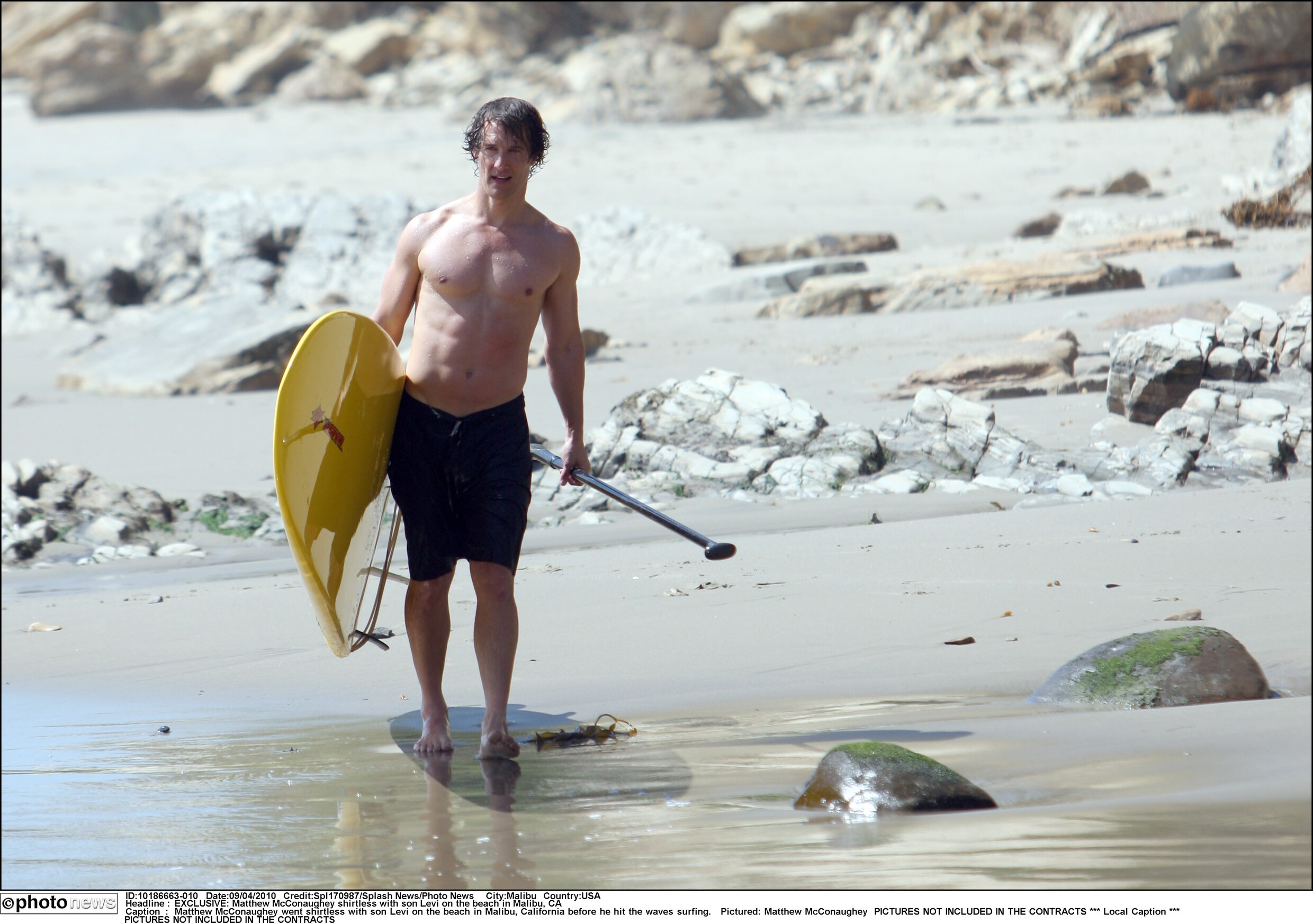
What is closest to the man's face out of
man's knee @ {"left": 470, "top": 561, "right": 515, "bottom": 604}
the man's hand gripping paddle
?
the man's hand gripping paddle

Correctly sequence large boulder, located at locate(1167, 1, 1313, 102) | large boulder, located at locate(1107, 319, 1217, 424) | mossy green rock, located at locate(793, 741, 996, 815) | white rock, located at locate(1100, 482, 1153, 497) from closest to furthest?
mossy green rock, located at locate(793, 741, 996, 815) → white rock, located at locate(1100, 482, 1153, 497) → large boulder, located at locate(1107, 319, 1217, 424) → large boulder, located at locate(1167, 1, 1313, 102)

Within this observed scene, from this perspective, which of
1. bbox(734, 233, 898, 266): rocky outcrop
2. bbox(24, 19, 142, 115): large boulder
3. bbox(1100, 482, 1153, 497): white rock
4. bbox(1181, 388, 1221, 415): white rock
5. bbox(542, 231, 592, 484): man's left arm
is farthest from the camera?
bbox(24, 19, 142, 115): large boulder

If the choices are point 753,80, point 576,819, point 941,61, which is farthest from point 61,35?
point 576,819

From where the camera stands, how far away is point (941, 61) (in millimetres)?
25703

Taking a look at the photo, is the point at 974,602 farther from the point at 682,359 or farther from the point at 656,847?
the point at 682,359

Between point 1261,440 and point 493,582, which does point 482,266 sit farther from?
point 1261,440

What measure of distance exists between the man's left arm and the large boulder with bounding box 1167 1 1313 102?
18.3 m

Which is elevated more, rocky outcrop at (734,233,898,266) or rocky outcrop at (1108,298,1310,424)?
rocky outcrop at (734,233,898,266)

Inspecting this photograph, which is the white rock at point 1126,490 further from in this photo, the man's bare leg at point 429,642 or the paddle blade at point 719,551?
the man's bare leg at point 429,642

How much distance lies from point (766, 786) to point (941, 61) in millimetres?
24372

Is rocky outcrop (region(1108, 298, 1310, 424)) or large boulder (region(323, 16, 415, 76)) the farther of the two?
large boulder (region(323, 16, 415, 76))

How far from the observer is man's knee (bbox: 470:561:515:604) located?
143 inches

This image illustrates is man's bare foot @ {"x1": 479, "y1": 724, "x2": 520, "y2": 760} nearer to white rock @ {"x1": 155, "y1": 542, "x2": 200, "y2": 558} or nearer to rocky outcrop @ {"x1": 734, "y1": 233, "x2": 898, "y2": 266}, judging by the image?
white rock @ {"x1": 155, "y1": 542, "x2": 200, "y2": 558}

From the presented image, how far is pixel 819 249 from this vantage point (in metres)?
13.1
